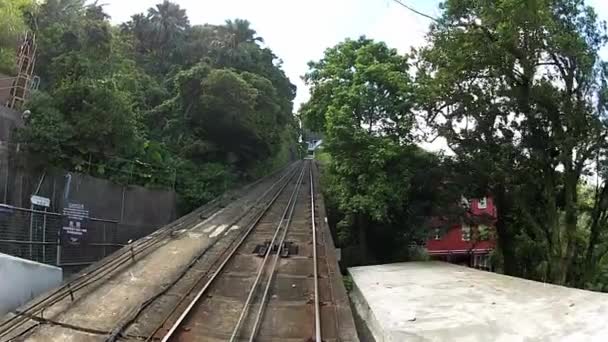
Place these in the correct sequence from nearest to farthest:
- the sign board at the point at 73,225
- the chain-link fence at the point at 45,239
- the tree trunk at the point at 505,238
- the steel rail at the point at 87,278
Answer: the steel rail at the point at 87,278, the chain-link fence at the point at 45,239, the sign board at the point at 73,225, the tree trunk at the point at 505,238

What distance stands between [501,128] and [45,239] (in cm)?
1190

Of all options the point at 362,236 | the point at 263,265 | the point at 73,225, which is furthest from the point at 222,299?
the point at 362,236

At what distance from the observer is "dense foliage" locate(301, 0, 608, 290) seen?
44.6 ft

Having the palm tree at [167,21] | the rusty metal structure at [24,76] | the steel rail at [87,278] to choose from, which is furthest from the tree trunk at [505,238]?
the palm tree at [167,21]

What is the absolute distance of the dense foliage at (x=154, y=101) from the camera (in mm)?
16047

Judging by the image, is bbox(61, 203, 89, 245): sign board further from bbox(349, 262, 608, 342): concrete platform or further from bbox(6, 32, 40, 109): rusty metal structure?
bbox(349, 262, 608, 342): concrete platform

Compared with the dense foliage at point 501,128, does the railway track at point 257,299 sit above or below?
below

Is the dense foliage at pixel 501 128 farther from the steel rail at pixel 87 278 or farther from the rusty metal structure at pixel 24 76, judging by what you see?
the rusty metal structure at pixel 24 76

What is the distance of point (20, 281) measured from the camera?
9.33 meters

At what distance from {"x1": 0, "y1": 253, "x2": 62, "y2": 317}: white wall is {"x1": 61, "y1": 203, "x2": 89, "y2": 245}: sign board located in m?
3.04

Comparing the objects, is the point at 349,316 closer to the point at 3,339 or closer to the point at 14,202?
the point at 3,339

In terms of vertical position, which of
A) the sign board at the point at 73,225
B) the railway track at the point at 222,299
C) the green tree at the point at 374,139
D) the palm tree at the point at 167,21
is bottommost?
the railway track at the point at 222,299

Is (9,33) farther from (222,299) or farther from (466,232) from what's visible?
(466,232)

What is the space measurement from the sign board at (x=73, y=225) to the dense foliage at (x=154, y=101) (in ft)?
4.69
